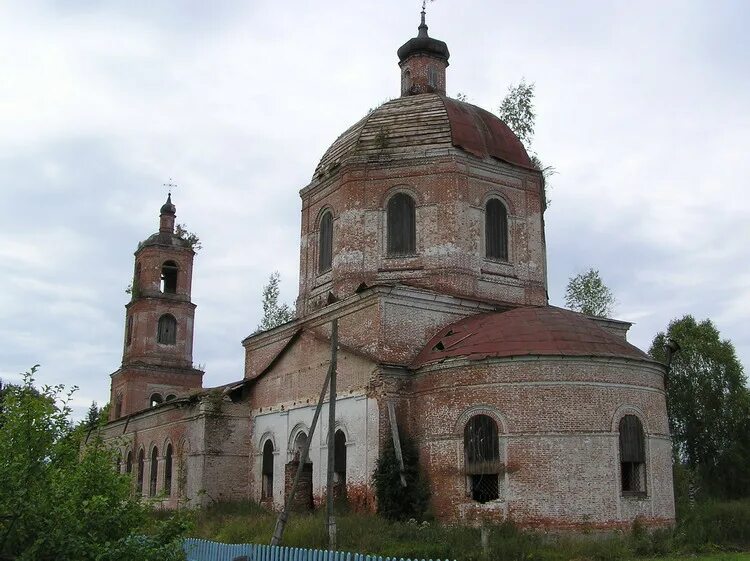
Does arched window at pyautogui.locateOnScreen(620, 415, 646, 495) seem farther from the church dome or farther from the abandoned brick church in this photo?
the church dome

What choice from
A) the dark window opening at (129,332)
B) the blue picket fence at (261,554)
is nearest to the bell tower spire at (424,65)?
the blue picket fence at (261,554)

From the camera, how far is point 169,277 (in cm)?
3319

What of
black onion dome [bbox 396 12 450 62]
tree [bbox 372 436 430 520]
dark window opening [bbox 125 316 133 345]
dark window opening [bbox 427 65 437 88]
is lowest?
tree [bbox 372 436 430 520]

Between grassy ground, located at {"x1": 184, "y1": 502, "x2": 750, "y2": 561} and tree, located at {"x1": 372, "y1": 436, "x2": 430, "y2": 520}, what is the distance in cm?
41

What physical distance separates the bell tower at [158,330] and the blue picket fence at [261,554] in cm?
1927

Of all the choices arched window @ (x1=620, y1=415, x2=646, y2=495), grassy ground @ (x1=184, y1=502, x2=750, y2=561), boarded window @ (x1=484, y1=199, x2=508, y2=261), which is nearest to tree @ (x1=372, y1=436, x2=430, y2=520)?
grassy ground @ (x1=184, y1=502, x2=750, y2=561)

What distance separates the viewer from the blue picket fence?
10.4 m

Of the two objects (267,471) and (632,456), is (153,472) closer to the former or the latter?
(267,471)

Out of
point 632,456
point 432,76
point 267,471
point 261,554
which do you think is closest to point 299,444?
point 267,471

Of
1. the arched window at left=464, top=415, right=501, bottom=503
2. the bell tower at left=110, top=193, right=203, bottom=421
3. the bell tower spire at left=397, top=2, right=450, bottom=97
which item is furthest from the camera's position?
the bell tower at left=110, top=193, right=203, bottom=421

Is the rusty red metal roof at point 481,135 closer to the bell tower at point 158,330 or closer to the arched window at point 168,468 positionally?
the arched window at point 168,468

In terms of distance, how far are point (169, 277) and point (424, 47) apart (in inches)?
624

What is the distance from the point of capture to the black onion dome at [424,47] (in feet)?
74.5

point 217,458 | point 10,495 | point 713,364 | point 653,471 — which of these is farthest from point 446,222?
point 713,364
